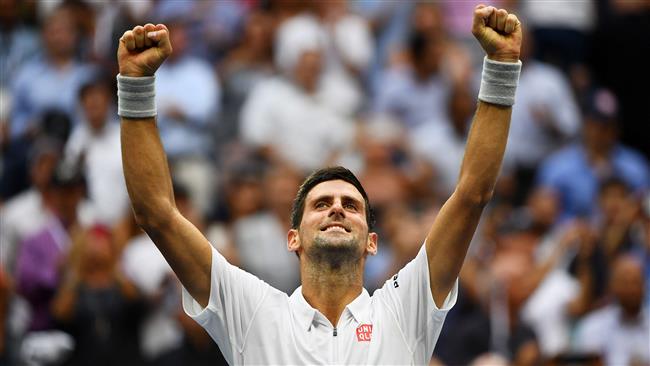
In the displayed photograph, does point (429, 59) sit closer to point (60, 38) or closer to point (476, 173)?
point (60, 38)

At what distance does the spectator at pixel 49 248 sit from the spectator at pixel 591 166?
417 centimetres

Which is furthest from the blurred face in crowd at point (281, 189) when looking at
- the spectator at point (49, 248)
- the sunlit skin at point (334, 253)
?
the sunlit skin at point (334, 253)

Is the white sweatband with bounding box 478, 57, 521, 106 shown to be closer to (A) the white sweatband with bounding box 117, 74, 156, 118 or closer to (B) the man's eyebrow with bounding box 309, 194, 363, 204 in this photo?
(B) the man's eyebrow with bounding box 309, 194, 363, 204

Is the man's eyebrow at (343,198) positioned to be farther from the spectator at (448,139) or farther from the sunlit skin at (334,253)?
the spectator at (448,139)

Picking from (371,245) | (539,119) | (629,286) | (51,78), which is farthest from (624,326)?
(51,78)

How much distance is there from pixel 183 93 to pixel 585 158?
3.82 meters

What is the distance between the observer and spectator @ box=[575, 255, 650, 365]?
34.9 feet

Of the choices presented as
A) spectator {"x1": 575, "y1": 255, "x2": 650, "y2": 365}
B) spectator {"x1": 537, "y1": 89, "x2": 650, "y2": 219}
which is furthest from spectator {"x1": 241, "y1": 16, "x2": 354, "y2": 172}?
spectator {"x1": 575, "y1": 255, "x2": 650, "y2": 365}

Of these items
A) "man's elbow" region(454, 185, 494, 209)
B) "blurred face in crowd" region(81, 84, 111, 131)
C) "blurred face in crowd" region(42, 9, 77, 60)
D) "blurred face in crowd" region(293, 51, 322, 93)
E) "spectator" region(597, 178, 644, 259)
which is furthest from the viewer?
"blurred face in crowd" region(42, 9, 77, 60)

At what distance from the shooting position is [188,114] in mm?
13438

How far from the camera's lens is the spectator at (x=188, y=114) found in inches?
497

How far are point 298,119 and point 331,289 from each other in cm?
714

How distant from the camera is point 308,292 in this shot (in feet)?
21.1

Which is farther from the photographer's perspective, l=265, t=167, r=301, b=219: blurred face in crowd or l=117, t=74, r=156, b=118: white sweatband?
l=265, t=167, r=301, b=219: blurred face in crowd
